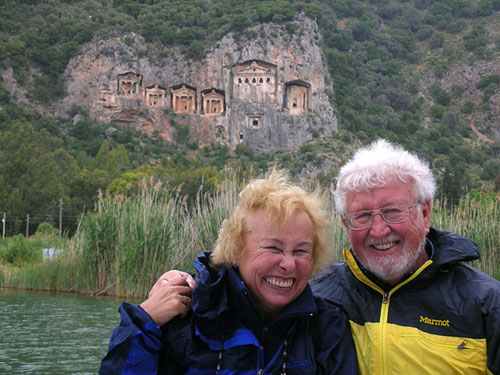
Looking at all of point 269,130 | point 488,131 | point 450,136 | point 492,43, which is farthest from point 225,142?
point 492,43

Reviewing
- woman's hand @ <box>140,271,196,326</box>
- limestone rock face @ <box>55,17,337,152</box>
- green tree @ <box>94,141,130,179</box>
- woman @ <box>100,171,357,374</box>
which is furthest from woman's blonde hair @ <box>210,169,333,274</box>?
limestone rock face @ <box>55,17,337,152</box>

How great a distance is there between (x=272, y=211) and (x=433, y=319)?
0.63 meters

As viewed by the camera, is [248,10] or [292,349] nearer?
[292,349]

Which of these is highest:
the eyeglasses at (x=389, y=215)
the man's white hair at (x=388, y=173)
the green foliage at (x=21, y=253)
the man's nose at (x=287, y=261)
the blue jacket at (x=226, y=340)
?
the man's white hair at (x=388, y=173)

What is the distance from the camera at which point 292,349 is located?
183 cm

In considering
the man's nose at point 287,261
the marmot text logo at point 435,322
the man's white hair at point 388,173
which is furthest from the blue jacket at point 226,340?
the man's white hair at point 388,173

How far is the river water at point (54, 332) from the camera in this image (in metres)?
4.38

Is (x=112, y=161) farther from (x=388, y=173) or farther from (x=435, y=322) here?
(x=435, y=322)

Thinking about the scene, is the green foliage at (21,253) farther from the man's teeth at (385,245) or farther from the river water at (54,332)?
the man's teeth at (385,245)

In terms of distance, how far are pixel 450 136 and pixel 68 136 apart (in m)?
36.0

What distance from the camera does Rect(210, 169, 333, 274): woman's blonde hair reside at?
1842 mm

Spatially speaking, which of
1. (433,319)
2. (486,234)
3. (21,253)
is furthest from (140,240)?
(433,319)

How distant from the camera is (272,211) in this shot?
184cm

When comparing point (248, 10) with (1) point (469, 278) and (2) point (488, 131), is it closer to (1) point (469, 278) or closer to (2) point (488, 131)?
(2) point (488, 131)
